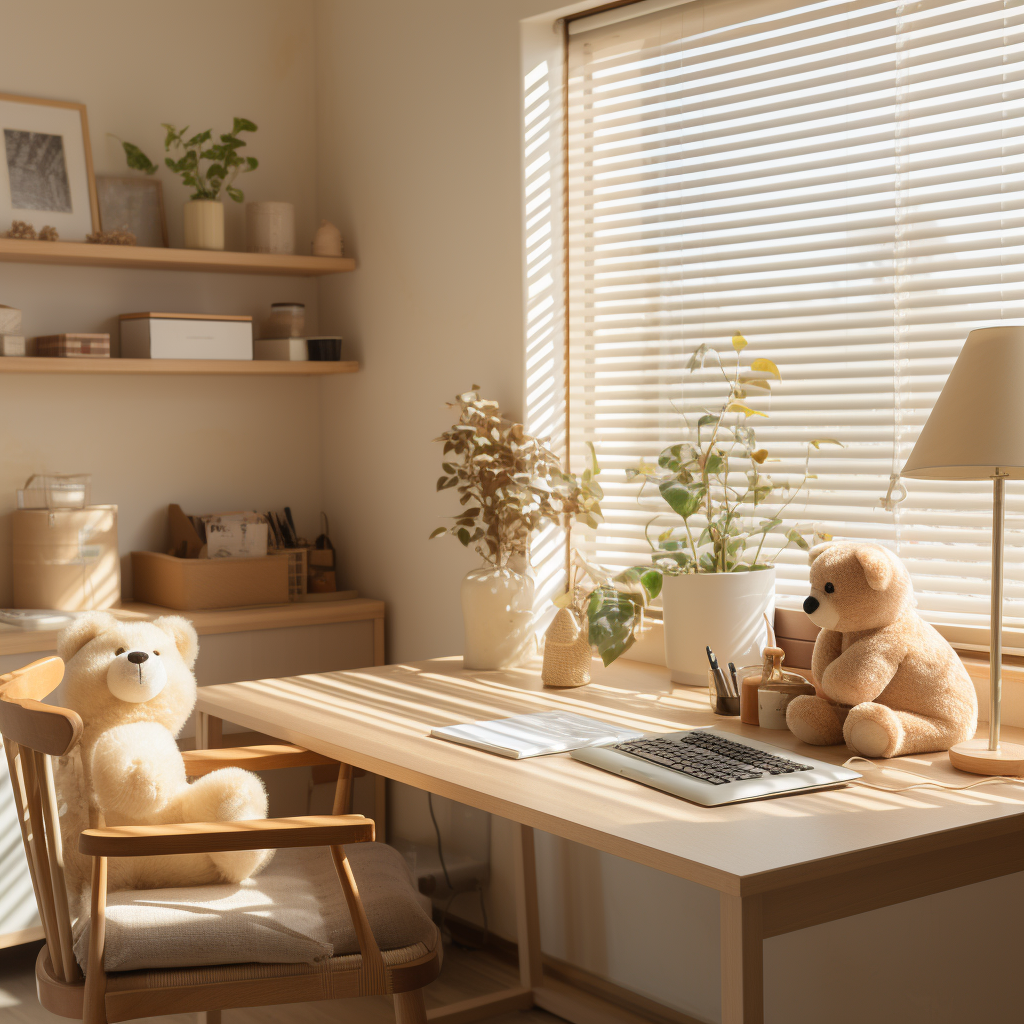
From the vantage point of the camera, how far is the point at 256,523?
3.14 m

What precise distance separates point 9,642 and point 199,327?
91 centimetres

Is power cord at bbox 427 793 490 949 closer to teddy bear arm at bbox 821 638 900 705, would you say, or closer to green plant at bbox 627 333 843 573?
green plant at bbox 627 333 843 573

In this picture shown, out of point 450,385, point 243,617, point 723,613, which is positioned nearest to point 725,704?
point 723,613

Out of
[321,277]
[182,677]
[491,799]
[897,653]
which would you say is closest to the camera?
[491,799]

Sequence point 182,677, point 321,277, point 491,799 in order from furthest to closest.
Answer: point 321,277
point 182,677
point 491,799

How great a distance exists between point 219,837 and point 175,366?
5.39 feet

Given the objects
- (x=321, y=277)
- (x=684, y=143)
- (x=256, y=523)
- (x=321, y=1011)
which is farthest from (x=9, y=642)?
(x=684, y=143)

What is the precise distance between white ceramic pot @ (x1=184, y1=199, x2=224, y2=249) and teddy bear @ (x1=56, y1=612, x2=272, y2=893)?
1.40 m

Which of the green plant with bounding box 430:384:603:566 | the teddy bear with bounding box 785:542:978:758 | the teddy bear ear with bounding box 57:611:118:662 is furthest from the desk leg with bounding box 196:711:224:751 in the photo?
the teddy bear with bounding box 785:542:978:758

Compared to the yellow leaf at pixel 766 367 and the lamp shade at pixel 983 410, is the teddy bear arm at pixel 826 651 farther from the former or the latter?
the yellow leaf at pixel 766 367

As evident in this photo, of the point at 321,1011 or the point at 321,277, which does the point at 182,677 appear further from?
the point at 321,277

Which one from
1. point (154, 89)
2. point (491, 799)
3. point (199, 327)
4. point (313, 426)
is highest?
point (154, 89)

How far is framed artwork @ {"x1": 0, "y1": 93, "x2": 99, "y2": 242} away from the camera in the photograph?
9.46 ft

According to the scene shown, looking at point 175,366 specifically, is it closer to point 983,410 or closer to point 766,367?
point 766,367
